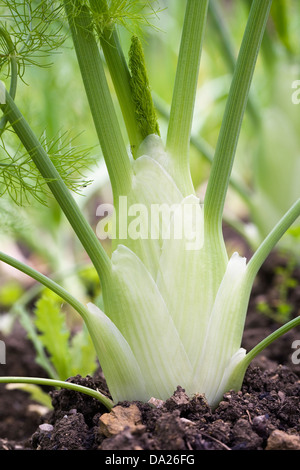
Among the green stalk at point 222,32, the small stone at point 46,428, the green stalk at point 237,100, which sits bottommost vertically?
the small stone at point 46,428

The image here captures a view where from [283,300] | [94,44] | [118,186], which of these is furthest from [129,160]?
[283,300]

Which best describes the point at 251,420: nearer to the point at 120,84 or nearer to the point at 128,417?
the point at 128,417

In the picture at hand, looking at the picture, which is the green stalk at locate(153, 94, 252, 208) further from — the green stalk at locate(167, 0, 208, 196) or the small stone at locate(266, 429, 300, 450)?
the small stone at locate(266, 429, 300, 450)

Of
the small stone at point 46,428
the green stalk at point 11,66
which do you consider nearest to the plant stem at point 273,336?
the small stone at point 46,428

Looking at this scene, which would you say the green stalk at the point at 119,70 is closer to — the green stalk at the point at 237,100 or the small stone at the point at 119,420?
the green stalk at the point at 237,100
